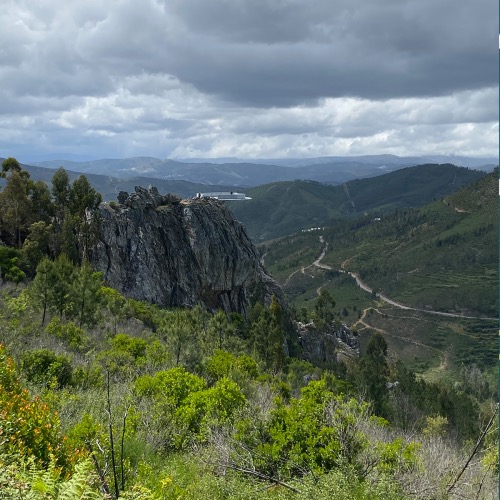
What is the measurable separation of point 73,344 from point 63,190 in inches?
1617

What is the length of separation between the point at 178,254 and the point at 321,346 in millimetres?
30323

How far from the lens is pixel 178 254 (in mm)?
75188

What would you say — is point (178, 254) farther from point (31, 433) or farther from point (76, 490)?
point (76, 490)

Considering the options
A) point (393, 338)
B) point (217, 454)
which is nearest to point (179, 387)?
point (217, 454)

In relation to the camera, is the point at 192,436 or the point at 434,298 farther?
the point at 434,298

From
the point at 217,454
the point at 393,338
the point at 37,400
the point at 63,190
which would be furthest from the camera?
the point at 393,338

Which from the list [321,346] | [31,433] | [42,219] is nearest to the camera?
[31,433]

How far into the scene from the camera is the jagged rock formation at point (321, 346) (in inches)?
3145

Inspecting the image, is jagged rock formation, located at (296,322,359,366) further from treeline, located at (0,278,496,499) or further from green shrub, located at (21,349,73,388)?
green shrub, located at (21,349,73,388)

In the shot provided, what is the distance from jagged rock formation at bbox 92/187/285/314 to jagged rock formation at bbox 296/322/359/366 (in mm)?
7962

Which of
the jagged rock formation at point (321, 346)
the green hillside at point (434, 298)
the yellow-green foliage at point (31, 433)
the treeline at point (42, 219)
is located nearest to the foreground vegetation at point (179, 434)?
the yellow-green foliage at point (31, 433)

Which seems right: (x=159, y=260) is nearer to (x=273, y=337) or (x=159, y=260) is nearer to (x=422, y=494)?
(x=273, y=337)

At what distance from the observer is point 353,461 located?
14.3 m

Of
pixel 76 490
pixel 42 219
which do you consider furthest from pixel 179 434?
pixel 42 219
